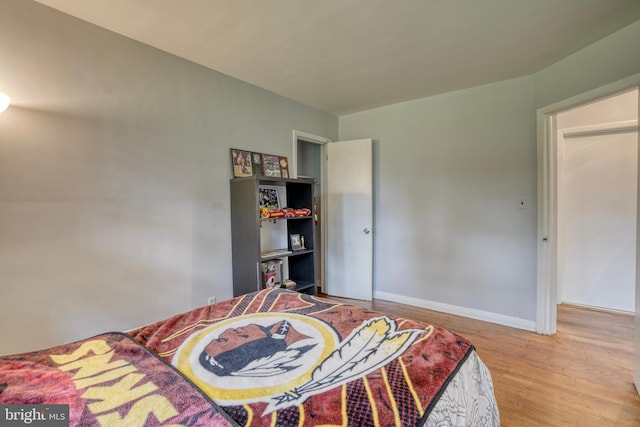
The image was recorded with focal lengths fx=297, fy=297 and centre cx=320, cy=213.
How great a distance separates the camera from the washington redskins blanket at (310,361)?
2.79 ft

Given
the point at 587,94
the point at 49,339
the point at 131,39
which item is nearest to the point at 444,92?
the point at 587,94

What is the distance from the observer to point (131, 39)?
2109 millimetres

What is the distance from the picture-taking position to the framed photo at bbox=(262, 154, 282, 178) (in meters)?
3.04

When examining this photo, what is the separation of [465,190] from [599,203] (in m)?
1.59

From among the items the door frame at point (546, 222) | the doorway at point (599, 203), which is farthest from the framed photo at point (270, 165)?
the doorway at point (599, 203)

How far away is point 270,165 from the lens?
3109mm

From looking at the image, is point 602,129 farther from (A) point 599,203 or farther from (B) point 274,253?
(B) point 274,253

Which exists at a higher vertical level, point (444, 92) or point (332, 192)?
point (444, 92)

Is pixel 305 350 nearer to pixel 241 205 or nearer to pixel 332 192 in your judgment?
pixel 241 205

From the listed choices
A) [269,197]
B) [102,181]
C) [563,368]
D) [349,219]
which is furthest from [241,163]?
[563,368]

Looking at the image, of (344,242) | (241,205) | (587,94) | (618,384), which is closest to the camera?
(618,384)

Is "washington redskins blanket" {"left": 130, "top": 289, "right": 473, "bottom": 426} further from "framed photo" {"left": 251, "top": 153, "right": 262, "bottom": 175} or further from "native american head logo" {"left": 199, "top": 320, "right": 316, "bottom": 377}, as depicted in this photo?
"framed photo" {"left": 251, "top": 153, "right": 262, "bottom": 175}

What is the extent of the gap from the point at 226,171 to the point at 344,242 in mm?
1826

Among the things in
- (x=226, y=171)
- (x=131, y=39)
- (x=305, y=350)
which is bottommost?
(x=305, y=350)
